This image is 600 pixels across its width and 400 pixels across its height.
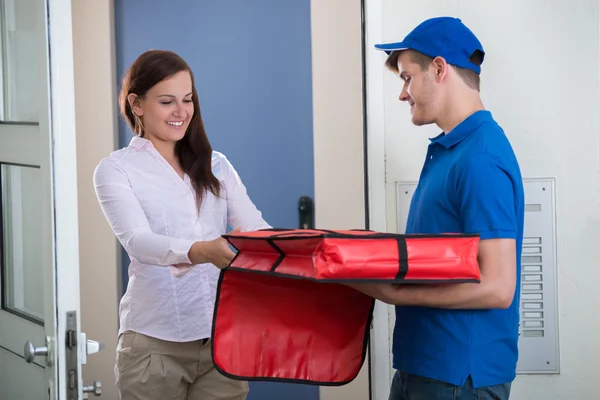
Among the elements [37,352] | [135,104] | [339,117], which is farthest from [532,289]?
[37,352]

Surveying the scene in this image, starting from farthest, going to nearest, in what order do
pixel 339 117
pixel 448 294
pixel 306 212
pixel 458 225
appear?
1. pixel 306 212
2. pixel 339 117
3. pixel 458 225
4. pixel 448 294

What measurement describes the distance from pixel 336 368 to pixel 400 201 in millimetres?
788

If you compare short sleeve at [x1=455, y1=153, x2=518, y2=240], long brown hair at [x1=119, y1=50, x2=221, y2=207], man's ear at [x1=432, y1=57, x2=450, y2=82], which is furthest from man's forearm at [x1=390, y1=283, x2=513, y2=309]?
long brown hair at [x1=119, y1=50, x2=221, y2=207]

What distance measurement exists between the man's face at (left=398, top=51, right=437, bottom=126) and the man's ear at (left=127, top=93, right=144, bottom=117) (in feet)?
2.40

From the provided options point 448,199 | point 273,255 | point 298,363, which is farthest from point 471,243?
point 298,363

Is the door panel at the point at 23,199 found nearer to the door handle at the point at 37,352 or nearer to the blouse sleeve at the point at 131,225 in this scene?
the door handle at the point at 37,352

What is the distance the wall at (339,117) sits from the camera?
3.01 m

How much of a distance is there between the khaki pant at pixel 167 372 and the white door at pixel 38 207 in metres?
0.25

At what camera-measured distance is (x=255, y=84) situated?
3.19 meters

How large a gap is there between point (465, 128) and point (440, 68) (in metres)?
0.15

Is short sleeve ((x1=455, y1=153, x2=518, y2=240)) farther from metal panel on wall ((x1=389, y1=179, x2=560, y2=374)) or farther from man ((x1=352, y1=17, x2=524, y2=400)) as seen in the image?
metal panel on wall ((x1=389, y1=179, x2=560, y2=374))

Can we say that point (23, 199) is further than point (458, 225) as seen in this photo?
Yes

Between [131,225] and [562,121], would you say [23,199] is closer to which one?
[131,225]

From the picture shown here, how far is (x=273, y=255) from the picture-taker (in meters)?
1.39
